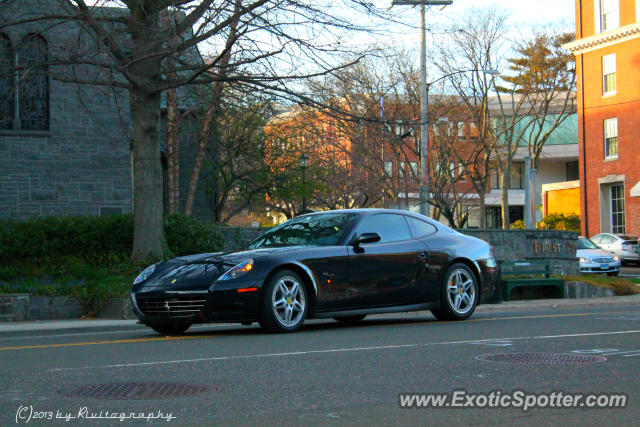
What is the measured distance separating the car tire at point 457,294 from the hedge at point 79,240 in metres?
7.55

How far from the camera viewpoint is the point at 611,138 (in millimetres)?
48844

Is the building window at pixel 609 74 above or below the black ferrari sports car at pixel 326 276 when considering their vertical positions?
above

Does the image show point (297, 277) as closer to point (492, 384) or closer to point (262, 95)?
point (492, 384)

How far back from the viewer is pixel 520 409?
5602mm

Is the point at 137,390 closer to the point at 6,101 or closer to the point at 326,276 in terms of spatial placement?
the point at 326,276

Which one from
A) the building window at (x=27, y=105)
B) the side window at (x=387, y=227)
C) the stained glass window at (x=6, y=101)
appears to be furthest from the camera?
the building window at (x=27, y=105)

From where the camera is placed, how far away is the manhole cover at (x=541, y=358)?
757 centimetres

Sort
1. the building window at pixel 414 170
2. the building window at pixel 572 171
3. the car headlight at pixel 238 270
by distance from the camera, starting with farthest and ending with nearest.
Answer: the building window at pixel 572 171 < the building window at pixel 414 170 < the car headlight at pixel 238 270

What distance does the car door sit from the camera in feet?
36.8

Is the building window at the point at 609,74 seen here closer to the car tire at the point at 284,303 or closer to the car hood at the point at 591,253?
the car hood at the point at 591,253

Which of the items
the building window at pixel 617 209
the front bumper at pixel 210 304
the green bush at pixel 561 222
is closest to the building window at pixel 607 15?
the building window at pixel 617 209

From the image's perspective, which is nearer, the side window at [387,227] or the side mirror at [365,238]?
the side mirror at [365,238]

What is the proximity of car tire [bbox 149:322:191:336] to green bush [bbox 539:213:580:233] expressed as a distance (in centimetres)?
4604

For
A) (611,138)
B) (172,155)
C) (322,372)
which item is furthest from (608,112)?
(322,372)
